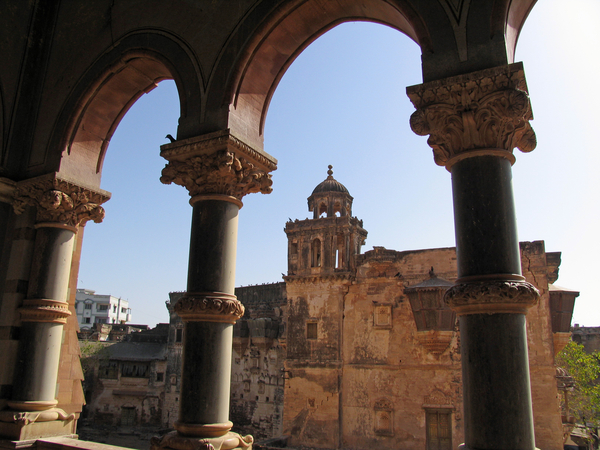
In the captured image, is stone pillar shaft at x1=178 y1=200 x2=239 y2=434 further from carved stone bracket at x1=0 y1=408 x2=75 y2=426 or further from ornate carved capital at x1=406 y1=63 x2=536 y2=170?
carved stone bracket at x1=0 y1=408 x2=75 y2=426

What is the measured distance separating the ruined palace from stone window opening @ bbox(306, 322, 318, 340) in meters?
0.05

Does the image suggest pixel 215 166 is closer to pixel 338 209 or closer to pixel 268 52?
pixel 268 52

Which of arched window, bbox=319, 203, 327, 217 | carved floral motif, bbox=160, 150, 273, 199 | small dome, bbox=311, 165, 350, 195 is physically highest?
small dome, bbox=311, 165, 350, 195

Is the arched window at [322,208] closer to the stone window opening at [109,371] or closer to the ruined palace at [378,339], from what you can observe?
the ruined palace at [378,339]

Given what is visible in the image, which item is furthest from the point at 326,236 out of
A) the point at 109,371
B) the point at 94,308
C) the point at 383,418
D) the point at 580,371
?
the point at 94,308

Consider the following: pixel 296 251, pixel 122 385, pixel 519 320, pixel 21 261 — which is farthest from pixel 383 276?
pixel 122 385

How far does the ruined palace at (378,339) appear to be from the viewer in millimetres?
17016

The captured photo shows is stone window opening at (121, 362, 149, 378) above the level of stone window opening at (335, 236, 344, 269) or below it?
below

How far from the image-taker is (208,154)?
424cm

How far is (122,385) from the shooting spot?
32.9 meters

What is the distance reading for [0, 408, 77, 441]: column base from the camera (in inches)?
188

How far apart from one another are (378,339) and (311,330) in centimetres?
318

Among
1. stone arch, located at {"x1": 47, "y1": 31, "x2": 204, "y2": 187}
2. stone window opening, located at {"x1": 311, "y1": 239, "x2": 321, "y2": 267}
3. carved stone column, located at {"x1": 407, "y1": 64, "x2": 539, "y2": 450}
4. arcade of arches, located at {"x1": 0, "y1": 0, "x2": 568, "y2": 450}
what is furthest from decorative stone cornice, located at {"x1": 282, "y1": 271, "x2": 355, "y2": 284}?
carved stone column, located at {"x1": 407, "y1": 64, "x2": 539, "y2": 450}

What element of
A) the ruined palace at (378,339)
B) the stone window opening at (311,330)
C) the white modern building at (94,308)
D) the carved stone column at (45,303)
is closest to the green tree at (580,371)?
the ruined palace at (378,339)
